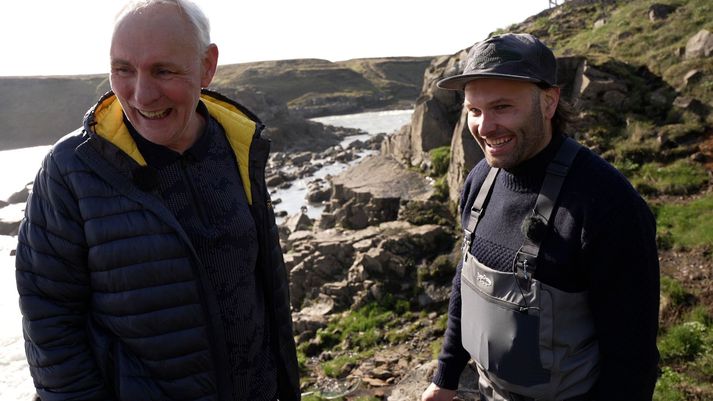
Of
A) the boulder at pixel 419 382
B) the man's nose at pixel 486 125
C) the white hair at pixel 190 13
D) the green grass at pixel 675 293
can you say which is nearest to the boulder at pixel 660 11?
the green grass at pixel 675 293

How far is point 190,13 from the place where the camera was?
101 inches

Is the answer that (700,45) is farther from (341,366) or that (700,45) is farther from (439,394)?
(439,394)

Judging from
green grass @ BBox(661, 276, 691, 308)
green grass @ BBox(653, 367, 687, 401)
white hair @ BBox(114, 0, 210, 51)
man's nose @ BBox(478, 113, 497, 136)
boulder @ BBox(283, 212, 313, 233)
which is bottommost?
boulder @ BBox(283, 212, 313, 233)

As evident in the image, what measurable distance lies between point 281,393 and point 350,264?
10071mm

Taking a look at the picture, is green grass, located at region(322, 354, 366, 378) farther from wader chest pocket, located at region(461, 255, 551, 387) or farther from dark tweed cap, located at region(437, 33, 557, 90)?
dark tweed cap, located at region(437, 33, 557, 90)

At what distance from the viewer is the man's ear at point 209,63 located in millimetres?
2741

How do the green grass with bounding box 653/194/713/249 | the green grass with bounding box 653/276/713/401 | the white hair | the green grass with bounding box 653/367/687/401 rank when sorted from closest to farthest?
the white hair
the green grass with bounding box 653/367/687/401
the green grass with bounding box 653/276/713/401
the green grass with bounding box 653/194/713/249

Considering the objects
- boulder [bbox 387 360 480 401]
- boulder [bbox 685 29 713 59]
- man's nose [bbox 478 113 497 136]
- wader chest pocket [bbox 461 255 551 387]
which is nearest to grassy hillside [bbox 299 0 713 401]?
boulder [bbox 685 29 713 59]

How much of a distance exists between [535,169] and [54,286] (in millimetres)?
2340

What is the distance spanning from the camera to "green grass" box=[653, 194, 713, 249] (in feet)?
28.4

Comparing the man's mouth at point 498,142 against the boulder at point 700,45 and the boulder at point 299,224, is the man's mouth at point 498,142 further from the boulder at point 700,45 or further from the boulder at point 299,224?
the boulder at point 299,224

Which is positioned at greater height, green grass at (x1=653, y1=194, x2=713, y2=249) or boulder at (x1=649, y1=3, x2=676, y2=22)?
boulder at (x1=649, y1=3, x2=676, y2=22)

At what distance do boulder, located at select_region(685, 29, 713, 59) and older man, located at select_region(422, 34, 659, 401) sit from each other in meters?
15.1

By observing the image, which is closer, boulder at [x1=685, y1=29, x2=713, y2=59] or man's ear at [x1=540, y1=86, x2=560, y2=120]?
man's ear at [x1=540, y1=86, x2=560, y2=120]
